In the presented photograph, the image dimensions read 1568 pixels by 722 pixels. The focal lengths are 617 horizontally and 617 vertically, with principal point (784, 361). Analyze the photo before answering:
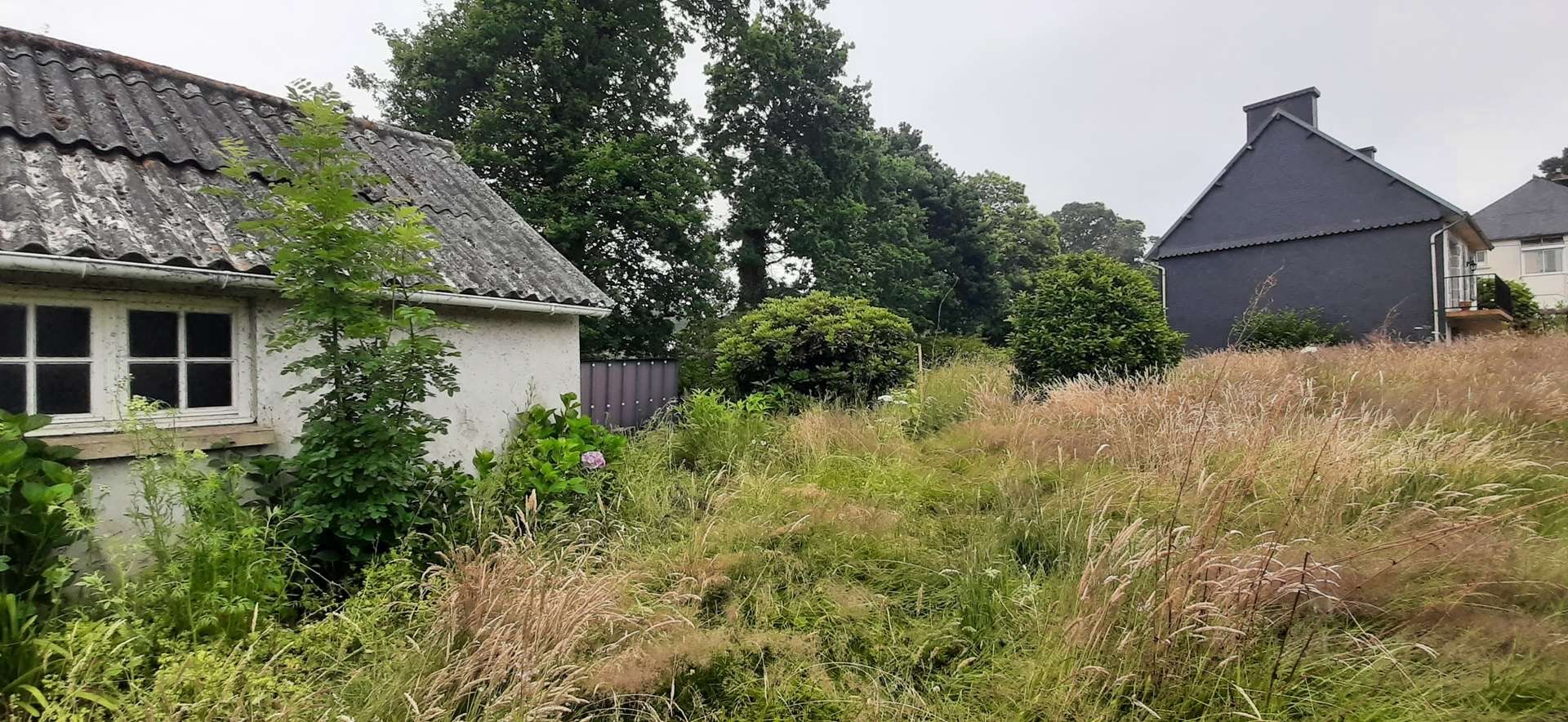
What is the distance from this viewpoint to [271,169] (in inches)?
124

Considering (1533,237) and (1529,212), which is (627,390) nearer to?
(1533,237)

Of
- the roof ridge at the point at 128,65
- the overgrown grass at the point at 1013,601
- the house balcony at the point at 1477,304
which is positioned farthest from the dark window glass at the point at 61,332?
the house balcony at the point at 1477,304

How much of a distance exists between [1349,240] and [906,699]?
18272mm

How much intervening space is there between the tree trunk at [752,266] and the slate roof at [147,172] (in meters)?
13.0

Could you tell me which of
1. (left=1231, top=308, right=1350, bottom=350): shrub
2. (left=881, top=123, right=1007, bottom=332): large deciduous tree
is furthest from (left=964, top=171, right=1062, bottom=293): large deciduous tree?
(left=1231, top=308, right=1350, bottom=350): shrub

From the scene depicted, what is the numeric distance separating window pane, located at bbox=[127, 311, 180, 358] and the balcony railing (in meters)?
21.6

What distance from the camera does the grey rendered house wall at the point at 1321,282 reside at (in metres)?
13.8

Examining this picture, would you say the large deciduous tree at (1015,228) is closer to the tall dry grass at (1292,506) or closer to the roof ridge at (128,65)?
the tall dry grass at (1292,506)

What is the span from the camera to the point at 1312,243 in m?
15.1

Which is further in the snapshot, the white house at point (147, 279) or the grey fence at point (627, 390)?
the grey fence at point (627, 390)

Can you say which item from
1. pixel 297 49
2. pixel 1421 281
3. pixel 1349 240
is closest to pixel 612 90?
pixel 297 49

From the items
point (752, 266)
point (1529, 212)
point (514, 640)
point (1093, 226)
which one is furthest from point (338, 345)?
point (1093, 226)

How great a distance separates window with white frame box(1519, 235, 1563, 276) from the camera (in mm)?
22156

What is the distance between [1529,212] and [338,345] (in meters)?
37.3
